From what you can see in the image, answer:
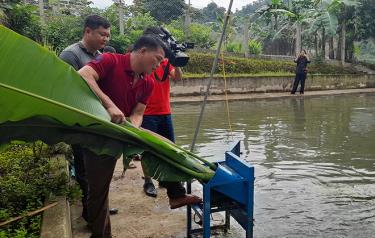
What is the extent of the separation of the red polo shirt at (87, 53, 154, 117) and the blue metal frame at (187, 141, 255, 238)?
87 cm

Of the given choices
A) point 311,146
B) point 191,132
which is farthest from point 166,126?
point 191,132

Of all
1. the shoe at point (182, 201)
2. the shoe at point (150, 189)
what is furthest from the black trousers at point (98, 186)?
the shoe at point (150, 189)

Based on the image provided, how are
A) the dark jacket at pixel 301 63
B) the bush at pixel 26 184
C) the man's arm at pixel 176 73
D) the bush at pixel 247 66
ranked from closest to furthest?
the bush at pixel 26 184 → the man's arm at pixel 176 73 → the dark jacket at pixel 301 63 → the bush at pixel 247 66

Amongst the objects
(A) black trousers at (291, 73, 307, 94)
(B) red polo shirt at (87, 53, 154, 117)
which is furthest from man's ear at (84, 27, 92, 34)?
(A) black trousers at (291, 73, 307, 94)

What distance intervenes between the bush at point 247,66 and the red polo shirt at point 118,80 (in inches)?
571

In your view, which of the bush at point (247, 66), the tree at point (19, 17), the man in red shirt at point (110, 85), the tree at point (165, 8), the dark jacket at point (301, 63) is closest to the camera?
the man in red shirt at point (110, 85)

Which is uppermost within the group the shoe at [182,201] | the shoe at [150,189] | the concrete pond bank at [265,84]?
the concrete pond bank at [265,84]

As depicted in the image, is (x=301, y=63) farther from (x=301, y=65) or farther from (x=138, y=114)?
(x=138, y=114)

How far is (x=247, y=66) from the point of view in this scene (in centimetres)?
1927

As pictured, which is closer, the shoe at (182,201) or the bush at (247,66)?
the shoe at (182,201)

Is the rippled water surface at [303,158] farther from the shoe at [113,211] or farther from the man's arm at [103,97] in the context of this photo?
the man's arm at [103,97]

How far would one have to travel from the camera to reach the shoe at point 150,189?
4.84 metres

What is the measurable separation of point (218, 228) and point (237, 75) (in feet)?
47.2

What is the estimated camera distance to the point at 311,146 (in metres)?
7.70
